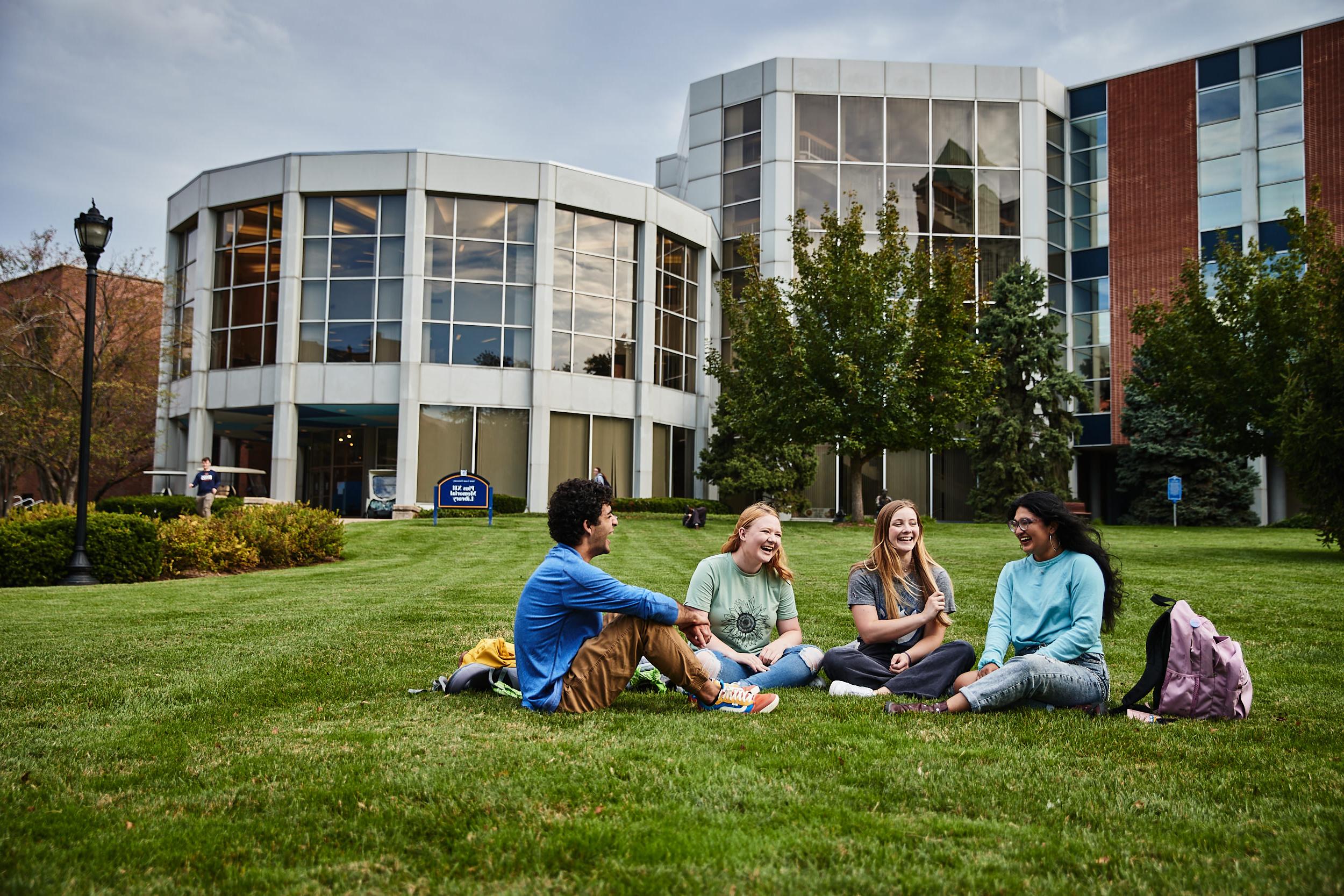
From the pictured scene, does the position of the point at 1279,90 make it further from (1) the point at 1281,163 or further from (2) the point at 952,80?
(2) the point at 952,80

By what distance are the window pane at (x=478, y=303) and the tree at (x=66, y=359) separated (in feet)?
37.6

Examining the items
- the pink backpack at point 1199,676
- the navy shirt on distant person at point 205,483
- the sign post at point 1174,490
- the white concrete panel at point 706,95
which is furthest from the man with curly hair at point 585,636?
the white concrete panel at point 706,95

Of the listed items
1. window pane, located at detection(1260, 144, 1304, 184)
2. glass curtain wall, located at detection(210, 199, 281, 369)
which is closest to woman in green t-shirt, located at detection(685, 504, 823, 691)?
glass curtain wall, located at detection(210, 199, 281, 369)

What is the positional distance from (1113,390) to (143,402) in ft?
121

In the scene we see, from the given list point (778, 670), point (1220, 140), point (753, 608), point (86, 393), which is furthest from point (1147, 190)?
point (778, 670)

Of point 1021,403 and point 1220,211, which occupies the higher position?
point 1220,211

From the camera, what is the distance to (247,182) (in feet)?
105

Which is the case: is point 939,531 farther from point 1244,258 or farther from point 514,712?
point 514,712

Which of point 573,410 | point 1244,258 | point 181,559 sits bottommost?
point 181,559

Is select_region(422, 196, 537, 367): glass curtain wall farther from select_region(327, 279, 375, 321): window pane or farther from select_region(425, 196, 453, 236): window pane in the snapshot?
select_region(327, 279, 375, 321): window pane

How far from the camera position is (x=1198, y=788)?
3855 millimetres

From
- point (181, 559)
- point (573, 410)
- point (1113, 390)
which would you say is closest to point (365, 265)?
point (573, 410)

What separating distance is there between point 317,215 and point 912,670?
99.7 ft

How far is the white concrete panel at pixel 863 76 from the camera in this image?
37281mm
